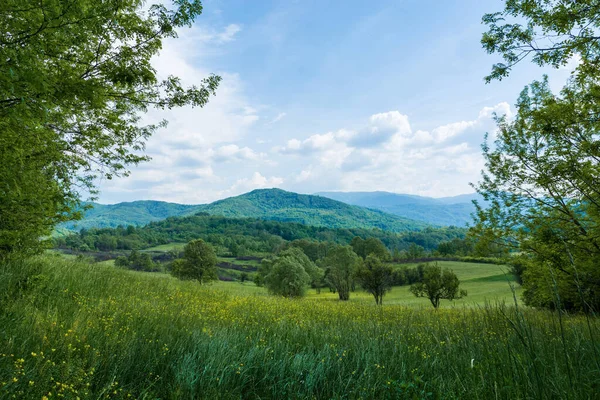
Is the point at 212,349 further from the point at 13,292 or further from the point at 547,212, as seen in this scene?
the point at 547,212

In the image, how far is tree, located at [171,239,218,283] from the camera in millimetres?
46844

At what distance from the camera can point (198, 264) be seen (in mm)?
47094

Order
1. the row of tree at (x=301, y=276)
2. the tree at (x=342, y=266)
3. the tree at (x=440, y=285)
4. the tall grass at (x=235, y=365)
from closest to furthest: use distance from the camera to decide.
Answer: the tall grass at (x=235, y=365) < the tree at (x=440, y=285) < the row of tree at (x=301, y=276) < the tree at (x=342, y=266)

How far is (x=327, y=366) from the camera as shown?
163 inches

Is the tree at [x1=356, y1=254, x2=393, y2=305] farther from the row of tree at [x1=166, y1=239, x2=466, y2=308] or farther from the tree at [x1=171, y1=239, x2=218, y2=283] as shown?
the tree at [x1=171, y1=239, x2=218, y2=283]

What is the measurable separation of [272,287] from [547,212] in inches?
1468

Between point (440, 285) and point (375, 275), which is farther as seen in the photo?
point (375, 275)

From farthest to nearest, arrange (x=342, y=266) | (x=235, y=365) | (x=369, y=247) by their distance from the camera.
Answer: (x=369, y=247), (x=342, y=266), (x=235, y=365)

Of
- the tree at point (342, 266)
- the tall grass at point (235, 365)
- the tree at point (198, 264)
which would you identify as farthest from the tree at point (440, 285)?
the tree at point (198, 264)

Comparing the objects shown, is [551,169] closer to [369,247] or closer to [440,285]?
[440,285]

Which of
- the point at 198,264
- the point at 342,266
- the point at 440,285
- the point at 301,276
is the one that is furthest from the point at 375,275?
the point at 198,264

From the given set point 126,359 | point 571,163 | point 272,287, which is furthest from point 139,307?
point 272,287

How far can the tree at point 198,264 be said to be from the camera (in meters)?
46.8

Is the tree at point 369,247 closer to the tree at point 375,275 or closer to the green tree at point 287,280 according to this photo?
the tree at point 375,275
